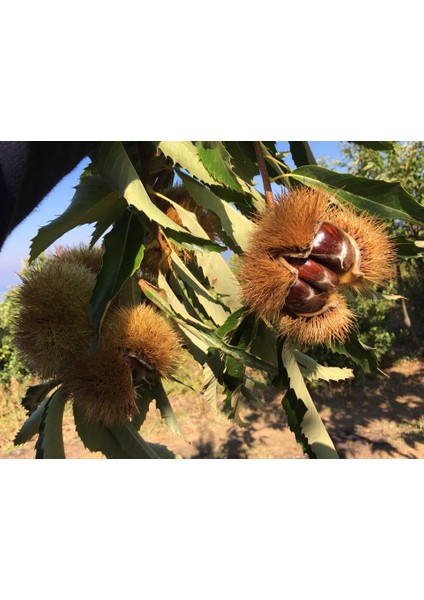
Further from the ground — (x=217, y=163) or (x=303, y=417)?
(x=217, y=163)

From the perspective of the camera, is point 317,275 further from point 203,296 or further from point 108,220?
point 108,220

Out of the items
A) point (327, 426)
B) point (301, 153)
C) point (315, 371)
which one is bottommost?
point (327, 426)

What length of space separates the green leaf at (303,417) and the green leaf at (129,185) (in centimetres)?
21

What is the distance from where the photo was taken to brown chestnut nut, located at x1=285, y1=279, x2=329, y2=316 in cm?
57

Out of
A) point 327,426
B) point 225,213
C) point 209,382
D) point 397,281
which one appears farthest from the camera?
point 397,281

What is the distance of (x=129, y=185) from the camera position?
26.8 inches

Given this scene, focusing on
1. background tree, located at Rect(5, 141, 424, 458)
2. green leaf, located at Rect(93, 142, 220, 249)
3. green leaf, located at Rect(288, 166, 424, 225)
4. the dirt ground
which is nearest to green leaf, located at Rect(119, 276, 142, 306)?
background tree, located at Rect(5, 141, 424, 458)

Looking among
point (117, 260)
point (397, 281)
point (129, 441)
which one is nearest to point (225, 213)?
point (117, 260)

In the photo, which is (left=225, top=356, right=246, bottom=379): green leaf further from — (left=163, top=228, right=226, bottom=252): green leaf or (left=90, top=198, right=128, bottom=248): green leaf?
(left=90, top=198, right=128, bottom=248): green leaf

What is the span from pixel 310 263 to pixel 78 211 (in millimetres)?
369

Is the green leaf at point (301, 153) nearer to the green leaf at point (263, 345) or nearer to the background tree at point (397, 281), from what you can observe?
the green leaf at point (263, 345)

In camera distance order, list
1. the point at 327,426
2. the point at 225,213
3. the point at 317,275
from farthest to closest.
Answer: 1. the point at 327,426
2. the point at 225,213
3. the point at 317,275

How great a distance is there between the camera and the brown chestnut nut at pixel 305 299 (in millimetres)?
568

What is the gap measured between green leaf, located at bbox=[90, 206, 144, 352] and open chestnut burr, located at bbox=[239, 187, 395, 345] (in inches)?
6.9
